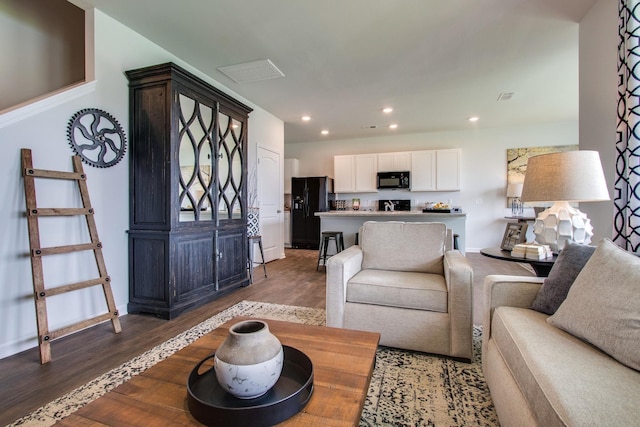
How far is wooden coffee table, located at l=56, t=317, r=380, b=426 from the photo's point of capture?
0.81 m

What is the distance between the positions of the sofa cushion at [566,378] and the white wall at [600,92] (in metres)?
1.68

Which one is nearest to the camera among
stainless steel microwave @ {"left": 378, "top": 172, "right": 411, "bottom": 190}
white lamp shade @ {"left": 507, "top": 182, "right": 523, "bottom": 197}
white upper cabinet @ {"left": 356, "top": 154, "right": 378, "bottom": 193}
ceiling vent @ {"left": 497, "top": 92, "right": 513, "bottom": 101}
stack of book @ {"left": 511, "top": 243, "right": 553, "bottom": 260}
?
stack of book @ {"left": 511, "top": 243, "right": 553, "bottom": 260}

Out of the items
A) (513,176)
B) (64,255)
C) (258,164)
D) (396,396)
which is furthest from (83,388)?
(513,176)

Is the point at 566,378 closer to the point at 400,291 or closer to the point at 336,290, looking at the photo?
the point at 400,291

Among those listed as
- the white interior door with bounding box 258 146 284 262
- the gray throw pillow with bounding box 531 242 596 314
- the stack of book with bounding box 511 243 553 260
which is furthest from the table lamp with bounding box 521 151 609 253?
the white interior door with bounding box 258 146 284 262

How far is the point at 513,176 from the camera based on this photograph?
6.12 meters

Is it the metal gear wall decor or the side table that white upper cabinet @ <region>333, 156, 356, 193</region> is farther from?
the side table

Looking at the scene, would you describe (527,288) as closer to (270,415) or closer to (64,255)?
(270,415)

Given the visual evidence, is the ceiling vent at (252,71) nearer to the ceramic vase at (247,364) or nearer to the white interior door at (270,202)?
the white interior door at (270,202)

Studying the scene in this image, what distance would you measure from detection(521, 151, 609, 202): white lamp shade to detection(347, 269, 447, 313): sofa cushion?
2.83 ft

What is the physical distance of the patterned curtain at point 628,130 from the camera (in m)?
1.84

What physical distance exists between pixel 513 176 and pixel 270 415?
6.86m

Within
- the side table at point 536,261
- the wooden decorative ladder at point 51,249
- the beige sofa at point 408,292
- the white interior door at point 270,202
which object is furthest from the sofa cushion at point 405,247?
the white interior door at point 270,202

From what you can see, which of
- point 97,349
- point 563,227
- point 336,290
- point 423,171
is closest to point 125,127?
point 97,349
